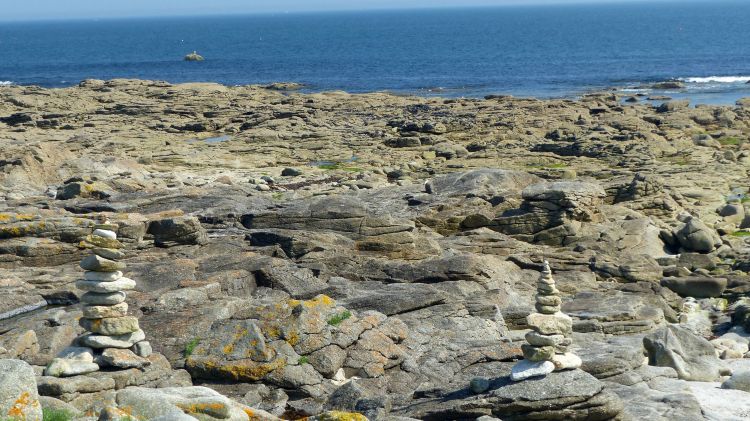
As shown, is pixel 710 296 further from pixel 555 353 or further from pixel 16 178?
pixel 16 178

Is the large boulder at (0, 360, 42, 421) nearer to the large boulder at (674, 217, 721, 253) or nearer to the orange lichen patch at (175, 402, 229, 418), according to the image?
the orange lichen patch at (175, 402, 229, 418)

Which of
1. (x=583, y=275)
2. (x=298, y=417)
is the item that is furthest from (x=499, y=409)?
(x=583, y=275)

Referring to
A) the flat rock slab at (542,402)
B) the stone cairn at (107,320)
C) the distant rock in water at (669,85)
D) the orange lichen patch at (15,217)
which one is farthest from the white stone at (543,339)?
the distant rock in water at (669,85)

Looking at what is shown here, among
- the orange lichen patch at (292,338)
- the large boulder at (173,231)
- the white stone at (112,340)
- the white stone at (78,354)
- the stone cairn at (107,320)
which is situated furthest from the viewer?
the large boulder at (173,231)

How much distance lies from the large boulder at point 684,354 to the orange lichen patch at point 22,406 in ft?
46.5

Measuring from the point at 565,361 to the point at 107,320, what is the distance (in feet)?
28.3

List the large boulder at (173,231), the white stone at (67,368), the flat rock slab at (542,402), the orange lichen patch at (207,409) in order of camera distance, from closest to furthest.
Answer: the orange lichen patch at (207,409), the white stone at (67,368), the flat rock slab at (542,402), the large boulder at (173,231)

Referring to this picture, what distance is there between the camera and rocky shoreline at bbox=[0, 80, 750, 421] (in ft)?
58.3

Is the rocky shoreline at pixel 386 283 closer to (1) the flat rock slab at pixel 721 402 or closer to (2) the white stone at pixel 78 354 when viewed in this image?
(1) the flat rock slab at pixel 721 402

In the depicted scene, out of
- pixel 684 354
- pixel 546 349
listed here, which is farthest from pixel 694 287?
pixel 546 349

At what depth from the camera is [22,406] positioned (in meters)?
13.6

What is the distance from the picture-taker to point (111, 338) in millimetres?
18391

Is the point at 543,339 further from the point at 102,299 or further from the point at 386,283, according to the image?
the point at 386,283

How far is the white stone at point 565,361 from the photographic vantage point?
58.1 feet
